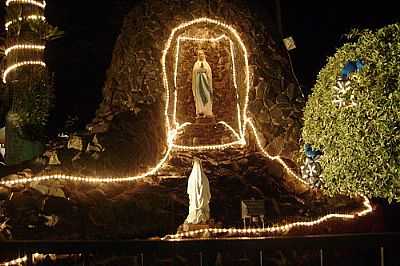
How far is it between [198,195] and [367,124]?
2633 millimetres

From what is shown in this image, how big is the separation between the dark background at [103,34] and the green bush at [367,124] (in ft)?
30.9

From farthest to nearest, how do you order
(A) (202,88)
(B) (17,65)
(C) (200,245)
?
1. (A) (202,88)
2. (B) (17,65)
3. (C) (200,245)

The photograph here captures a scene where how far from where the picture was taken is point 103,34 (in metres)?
19.3

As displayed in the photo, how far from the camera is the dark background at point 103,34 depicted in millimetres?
18406

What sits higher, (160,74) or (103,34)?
(103,34)

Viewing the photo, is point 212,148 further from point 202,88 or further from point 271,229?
point 271,229

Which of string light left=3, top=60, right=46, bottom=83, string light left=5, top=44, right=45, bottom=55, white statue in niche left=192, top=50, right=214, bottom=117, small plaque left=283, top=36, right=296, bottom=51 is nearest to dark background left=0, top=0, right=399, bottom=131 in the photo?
small plaque left=283, top=36, right=296, bottom=51

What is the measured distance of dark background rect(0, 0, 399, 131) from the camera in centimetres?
1841

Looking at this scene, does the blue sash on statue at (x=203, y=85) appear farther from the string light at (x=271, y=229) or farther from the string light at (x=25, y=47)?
the string light at (x=25, y=47)

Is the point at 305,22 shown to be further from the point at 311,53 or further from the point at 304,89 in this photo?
the point at 304,89

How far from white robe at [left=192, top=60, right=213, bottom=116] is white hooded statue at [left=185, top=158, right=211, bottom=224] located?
5620 millimetres

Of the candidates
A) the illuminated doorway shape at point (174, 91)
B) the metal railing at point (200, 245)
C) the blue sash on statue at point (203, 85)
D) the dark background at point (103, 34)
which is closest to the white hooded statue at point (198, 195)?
the illuminated doorway shape at point (174, 91)

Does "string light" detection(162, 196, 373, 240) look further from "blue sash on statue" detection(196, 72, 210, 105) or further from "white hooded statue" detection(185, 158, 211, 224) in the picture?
"blue sash on statue" detection(196, 72, 210, 105)

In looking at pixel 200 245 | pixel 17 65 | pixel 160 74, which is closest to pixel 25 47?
pixel 17 65
